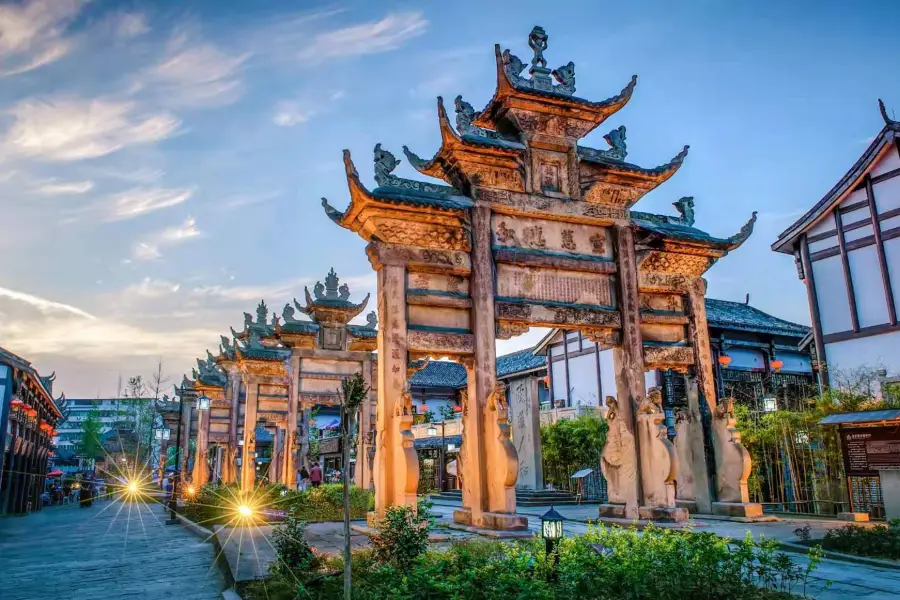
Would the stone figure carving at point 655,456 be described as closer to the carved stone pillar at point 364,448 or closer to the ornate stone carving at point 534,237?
the ornate stone carving at point 534,237

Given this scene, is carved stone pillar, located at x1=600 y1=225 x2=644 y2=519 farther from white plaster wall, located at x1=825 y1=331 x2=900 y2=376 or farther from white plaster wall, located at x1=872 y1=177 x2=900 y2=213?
white plaster wall, located at x1=872 y1=177 x2=900 y2=213

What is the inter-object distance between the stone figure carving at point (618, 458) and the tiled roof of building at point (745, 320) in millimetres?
15797

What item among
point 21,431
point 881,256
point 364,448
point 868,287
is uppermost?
point 881,256

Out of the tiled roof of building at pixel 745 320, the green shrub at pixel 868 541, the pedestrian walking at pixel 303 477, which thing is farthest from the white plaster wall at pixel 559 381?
the green shrub at pixel 868 541

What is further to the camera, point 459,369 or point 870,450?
point 459,369

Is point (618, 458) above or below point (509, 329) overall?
below

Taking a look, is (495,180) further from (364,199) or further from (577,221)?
(364,199)

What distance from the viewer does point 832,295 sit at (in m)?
23.2

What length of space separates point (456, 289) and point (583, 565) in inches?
298

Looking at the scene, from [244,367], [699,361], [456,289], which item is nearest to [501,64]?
[456,289]

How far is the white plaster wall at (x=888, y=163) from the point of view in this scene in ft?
Result: 70.0

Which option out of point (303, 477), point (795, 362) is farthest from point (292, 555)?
point (795, 362)

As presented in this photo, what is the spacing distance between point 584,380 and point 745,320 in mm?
8379

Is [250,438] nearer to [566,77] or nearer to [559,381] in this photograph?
[559,381]
